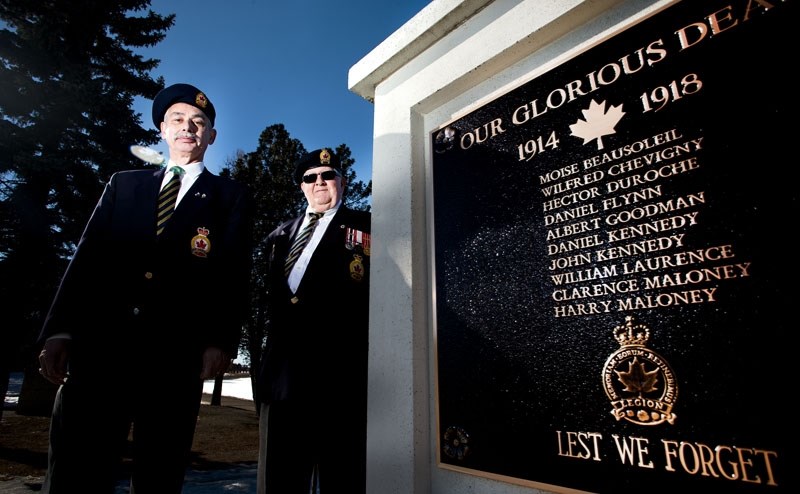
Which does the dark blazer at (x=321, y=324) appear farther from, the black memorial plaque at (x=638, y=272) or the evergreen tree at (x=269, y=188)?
the evergreen tree at (x=269, y=188)

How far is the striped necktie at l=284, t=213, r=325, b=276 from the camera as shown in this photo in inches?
107

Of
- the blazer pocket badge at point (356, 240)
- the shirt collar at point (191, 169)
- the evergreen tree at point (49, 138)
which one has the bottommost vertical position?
the blazer pocket badge at point (356, 240)

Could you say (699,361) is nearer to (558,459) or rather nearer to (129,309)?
(558,459)

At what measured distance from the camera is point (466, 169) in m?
1.88

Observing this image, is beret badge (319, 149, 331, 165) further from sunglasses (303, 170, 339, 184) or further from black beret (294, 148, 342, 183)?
sunglasses (303, 170, 339, 184)

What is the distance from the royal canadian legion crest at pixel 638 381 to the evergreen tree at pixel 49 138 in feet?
37.7

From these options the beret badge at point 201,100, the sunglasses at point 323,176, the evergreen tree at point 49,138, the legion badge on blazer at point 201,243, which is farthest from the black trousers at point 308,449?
the evergreen tree at point 49,138

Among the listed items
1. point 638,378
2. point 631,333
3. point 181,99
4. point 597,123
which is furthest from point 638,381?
point 181,99

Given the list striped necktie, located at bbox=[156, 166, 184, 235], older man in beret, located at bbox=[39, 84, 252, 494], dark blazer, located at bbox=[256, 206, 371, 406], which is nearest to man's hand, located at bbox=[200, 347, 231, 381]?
older man in beret, located at bbox=[39, 84, 252, 494]

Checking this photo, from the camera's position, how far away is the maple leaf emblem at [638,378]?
1.19 meters

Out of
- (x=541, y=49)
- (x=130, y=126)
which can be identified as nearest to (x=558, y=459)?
(x=541, y=49)

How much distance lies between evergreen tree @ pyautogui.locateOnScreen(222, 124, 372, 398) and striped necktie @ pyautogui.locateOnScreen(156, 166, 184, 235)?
389 inches

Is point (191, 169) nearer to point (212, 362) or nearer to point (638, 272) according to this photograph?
point (212, 362)

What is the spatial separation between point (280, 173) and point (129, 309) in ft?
40.9
